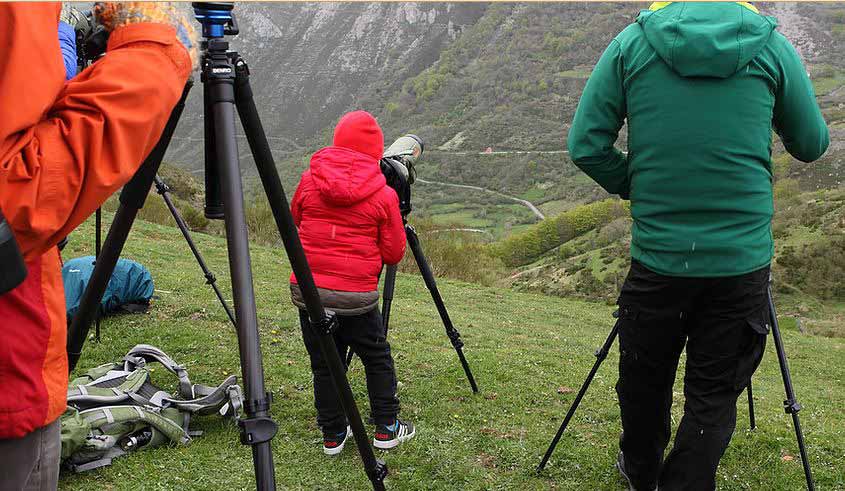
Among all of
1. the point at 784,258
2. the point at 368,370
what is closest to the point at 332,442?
the point at 368,370

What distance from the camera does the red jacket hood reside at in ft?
11.5

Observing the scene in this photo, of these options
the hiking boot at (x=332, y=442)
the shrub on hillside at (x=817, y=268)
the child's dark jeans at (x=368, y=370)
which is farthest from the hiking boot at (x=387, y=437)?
the shrub on hillside at (x=817, y=268)

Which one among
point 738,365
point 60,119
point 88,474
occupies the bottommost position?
point 88,474

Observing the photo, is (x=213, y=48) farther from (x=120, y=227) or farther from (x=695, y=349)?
(x=695, y=349)

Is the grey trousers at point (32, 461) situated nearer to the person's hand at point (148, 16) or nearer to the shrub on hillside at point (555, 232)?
the person's hand at point (148, 16)

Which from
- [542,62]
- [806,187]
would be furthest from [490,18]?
[806,187]

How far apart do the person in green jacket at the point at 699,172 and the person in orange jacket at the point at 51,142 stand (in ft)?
5.51

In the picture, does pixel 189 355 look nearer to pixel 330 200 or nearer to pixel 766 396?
pixel 330 200

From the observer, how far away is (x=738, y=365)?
8.25 feet

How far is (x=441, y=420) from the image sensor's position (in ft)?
14.3

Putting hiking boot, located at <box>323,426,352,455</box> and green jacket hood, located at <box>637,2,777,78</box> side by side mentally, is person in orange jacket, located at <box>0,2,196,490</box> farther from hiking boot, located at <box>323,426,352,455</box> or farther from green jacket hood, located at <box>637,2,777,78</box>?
hiking boot, located at <box>323,426,352,455</box>

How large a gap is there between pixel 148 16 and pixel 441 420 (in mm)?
3486

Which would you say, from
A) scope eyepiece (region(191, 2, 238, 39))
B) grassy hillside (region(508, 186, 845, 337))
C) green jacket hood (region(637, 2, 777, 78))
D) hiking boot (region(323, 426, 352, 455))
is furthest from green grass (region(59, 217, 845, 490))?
grassy hillside (region(508, 186, 845, 337))

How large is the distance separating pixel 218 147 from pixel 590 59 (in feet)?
352
